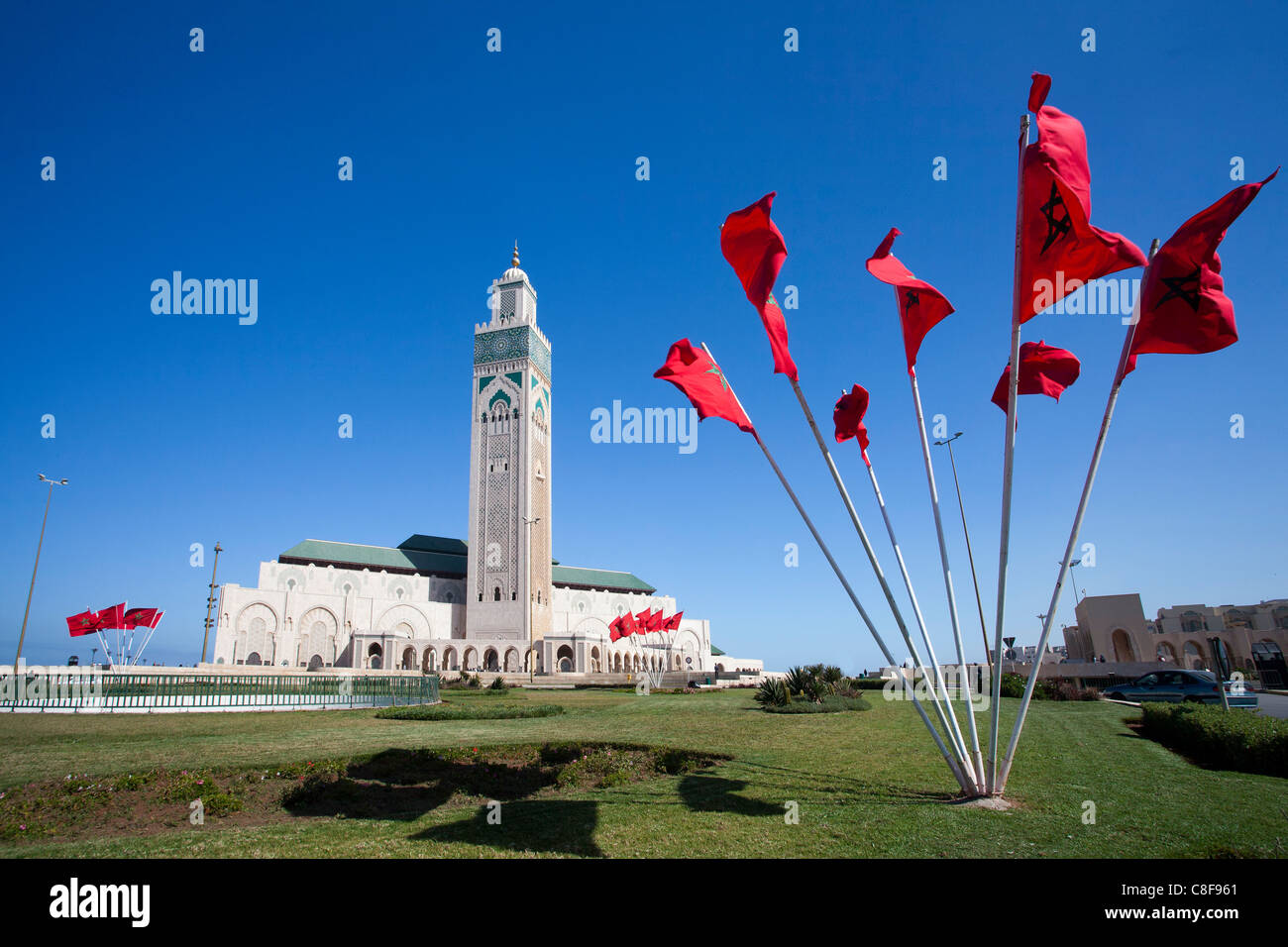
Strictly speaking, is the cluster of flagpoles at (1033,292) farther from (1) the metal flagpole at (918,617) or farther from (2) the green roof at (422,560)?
(2) the green roof at (422,560)

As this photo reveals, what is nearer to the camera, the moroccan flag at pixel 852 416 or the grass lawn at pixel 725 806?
the grass lawn at pixel 725 806

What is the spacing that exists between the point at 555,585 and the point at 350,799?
6442 cm

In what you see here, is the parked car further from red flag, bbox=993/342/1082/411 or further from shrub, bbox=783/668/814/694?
red flag, bbox=993/342/1082/411

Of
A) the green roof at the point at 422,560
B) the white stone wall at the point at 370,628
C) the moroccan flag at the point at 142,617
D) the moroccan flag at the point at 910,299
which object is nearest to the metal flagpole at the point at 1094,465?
the moroccan flag at the point at 910,299

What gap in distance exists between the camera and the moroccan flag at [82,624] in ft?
99.2

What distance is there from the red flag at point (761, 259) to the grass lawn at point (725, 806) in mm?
4248

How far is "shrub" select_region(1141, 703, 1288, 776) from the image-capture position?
745 centimetres

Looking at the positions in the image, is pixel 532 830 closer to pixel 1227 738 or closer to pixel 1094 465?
pixel 1094 465

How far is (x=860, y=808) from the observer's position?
5.71m

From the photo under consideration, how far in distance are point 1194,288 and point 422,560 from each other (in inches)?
2597

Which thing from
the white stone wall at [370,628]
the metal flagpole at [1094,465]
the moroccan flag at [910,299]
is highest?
the moroccan flag at [910,299]

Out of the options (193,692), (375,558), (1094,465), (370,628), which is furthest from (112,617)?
(1094,465)

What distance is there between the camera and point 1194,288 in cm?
568
